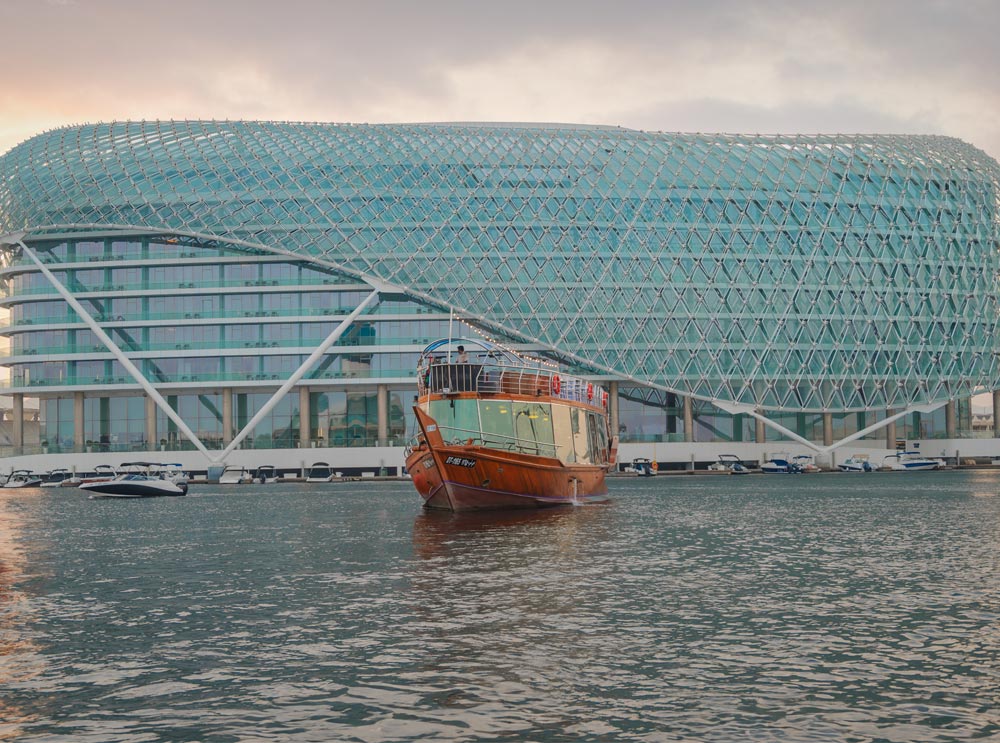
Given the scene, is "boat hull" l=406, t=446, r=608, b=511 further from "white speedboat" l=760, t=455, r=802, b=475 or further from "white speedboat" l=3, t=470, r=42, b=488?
"white speedboat" l=3, t=470, r=42, b=488

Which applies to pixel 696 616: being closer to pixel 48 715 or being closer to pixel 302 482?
pixel 48 715

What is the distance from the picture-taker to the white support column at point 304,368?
5133 inches

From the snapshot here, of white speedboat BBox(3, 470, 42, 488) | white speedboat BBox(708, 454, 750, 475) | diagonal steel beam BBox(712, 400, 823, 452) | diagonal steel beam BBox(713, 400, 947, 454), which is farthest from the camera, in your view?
diagonal steel beam BBox(713, 400, 947, 454)

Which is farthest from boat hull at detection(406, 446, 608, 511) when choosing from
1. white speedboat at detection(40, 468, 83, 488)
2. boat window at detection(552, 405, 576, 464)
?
white speedboat at detection(40, 468, 83, 488)

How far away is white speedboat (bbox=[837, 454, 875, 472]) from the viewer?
13712 cm

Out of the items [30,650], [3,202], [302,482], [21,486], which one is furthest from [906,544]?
[3,202]

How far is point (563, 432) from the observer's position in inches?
2808

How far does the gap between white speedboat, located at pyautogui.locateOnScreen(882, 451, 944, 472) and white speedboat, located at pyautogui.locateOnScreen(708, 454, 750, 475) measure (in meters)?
17.4

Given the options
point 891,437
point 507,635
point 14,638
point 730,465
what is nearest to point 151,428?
point 730,465

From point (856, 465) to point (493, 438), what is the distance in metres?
81.8

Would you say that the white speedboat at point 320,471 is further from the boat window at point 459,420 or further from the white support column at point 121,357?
the boat window at point 459,420

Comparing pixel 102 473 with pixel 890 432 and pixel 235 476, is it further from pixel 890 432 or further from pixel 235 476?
pixel 890 432

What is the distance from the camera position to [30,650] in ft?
83.8

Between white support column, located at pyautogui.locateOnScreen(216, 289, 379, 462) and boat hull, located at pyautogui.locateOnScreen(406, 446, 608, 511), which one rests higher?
white support column, located at pyautogui.locateOnScreen(216, 289, 379, 462)
